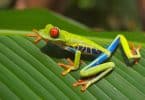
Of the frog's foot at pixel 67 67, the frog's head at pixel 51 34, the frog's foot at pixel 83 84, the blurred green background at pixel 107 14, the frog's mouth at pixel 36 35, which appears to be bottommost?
the blurred green background at pixel 107 14

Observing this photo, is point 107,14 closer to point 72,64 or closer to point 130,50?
point 130,50

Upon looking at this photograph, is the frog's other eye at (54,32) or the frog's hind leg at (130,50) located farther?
the frog's hind leg at (130,50)

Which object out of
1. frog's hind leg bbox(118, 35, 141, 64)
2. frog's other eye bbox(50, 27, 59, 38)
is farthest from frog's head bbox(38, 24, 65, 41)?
frog's hind leg bbox(118, 35, 141, 64)

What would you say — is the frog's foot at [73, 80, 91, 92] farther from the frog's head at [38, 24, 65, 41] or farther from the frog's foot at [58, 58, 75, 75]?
the frog's head at [38, 24, 65, 41]

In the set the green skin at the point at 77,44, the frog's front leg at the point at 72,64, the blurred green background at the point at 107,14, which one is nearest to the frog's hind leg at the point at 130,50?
the green skin at the point at 77,44

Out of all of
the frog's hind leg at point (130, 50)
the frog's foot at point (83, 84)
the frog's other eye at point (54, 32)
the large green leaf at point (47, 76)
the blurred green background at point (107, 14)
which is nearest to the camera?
the large green leaf at point (47, 76)

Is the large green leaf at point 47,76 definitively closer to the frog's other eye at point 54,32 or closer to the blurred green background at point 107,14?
the frog's other eye at point 54,32

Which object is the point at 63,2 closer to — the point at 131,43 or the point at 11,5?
the point at 11,5

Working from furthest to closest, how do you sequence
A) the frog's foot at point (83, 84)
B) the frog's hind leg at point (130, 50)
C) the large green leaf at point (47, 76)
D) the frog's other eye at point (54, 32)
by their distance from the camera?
the frog's hind leg at point (130, 50), the frog's other eye at point (54, 32), the frog's foot at point (83, 84), the large green leaf at point (47, 76)
